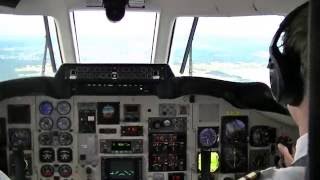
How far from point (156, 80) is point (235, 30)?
6.03 feet

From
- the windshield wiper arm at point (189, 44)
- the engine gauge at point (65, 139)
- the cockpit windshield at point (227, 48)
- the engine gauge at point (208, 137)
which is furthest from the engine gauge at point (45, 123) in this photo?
the windshield wiper arm at point (189, 44)

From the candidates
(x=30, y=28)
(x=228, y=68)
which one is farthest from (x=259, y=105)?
(x=30, y=28)

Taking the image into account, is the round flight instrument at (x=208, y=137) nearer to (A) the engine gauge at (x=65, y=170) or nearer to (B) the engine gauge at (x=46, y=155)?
(A) the engine gauge at (x=65, y=170)

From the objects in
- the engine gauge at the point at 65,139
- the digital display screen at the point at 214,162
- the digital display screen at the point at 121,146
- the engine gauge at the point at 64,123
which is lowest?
the digital display screen at the point at 214,162

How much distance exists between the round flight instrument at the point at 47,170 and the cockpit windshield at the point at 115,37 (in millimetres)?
1592

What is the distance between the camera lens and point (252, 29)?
5898 millimetres

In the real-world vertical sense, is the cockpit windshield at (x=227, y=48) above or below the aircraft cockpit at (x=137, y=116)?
above

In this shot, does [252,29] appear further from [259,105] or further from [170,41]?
[259,105]

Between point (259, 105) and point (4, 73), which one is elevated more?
point (4, 73)

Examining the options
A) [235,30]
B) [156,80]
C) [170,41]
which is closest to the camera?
[156,80]

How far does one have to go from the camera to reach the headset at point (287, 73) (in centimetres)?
106

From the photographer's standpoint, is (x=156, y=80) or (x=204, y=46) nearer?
(x=156, y=80)

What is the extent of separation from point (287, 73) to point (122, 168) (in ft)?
13.5

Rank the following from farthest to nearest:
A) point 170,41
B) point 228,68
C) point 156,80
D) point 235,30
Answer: point 228,68, point 235,30, point 170,41, point 156,80
